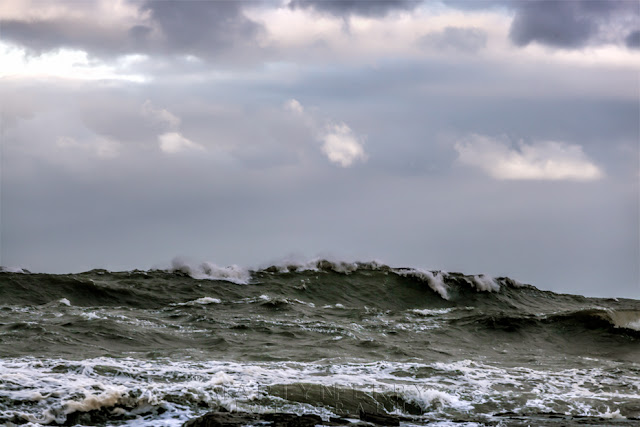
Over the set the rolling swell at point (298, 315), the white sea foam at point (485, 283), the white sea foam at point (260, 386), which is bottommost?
the white sea foam at point (260, 386)

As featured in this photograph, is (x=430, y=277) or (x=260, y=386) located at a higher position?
(x=430, y=277)

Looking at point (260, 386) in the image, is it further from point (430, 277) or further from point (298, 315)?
point (430, 277)

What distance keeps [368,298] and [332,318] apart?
5.78 metres

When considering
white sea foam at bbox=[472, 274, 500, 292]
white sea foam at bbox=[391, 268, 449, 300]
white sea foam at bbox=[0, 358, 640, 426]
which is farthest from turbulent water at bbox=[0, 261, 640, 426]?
white sea foam at bbox=[472, 274, 500, 292]

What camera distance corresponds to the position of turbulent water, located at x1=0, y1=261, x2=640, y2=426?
9.56 m

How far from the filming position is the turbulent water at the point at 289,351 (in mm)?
9562

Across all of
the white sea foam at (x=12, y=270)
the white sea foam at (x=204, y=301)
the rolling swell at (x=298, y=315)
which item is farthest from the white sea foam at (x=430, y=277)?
the white sea foam at (x=12, y=270)

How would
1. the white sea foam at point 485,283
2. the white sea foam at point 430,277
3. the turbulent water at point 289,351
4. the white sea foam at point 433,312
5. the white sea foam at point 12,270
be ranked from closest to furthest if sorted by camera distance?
the turbulent water at point 289,351 < the white sea foam at point 12,270 < the white sea foam at point 433,312 < the white sea foam at point 430,277 < the white sea foam at point 485,283

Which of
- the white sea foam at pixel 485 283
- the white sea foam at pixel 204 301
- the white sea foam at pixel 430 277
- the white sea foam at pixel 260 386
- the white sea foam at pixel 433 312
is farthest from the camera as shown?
the white sea foam at pixel 485 283

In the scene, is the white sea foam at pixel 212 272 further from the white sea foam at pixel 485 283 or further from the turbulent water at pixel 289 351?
the white sea foam at pixel 485 283

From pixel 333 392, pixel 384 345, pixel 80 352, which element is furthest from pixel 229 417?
pixel 384 345

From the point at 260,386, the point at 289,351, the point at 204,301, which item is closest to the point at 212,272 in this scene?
the point at 204,301

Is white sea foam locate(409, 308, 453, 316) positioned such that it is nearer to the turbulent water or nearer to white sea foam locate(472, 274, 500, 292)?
the turbulent water

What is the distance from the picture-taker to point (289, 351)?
13609 millimetres
